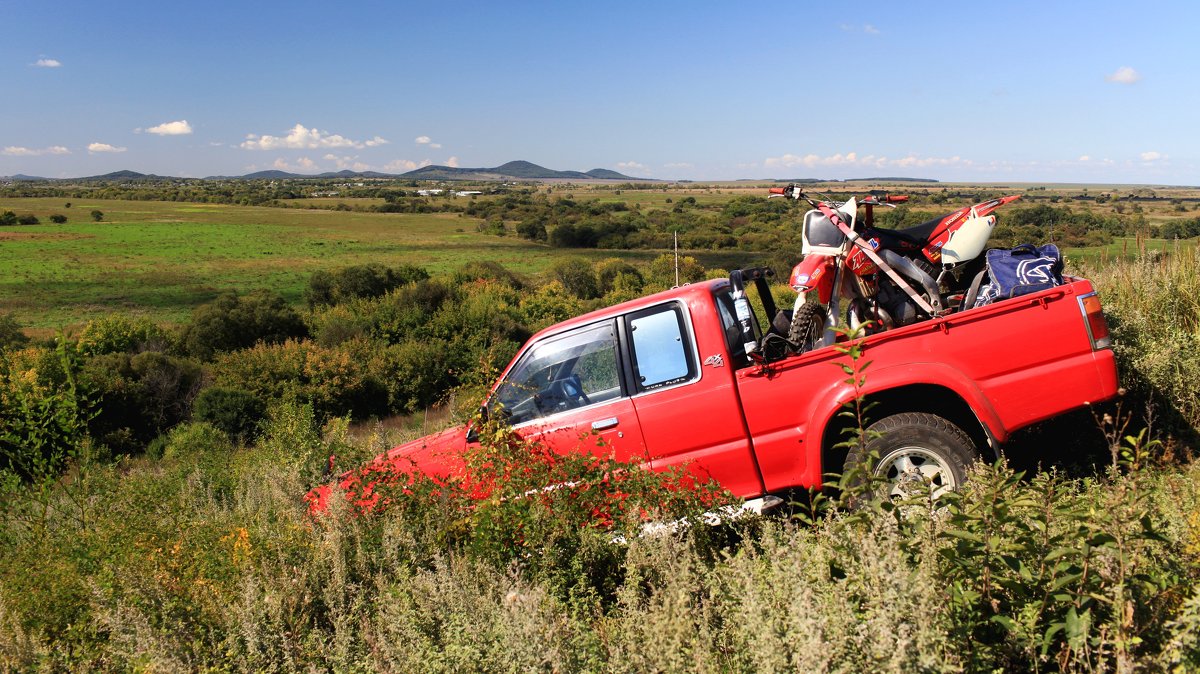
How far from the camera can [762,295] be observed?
268 inches

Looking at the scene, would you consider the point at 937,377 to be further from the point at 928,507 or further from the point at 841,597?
the point at 841,597

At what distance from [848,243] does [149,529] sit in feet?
18.3

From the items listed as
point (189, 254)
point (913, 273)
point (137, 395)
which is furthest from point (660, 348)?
point (189, 254)

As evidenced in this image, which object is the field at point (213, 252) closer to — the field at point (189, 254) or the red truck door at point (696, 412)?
the field at point (189, 254)

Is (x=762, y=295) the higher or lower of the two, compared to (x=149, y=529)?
higher

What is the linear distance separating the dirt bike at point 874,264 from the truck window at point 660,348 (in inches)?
43.3

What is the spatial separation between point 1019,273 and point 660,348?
8.53ft

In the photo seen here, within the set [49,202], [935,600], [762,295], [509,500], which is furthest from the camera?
[49,202]

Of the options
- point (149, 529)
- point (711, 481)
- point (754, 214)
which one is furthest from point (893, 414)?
point (754, 214)

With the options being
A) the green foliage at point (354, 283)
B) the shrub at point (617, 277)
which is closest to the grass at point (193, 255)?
the green foliage at point (354, 283)

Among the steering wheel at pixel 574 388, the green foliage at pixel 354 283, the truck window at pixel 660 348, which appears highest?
the truck window at pixel 660 348

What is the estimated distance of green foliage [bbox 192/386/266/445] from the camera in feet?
78.4

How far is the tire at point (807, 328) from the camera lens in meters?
5.85

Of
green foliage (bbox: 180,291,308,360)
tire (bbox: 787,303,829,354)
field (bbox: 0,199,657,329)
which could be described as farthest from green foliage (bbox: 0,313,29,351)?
A: tire (bbox: 787,303,829,354)
